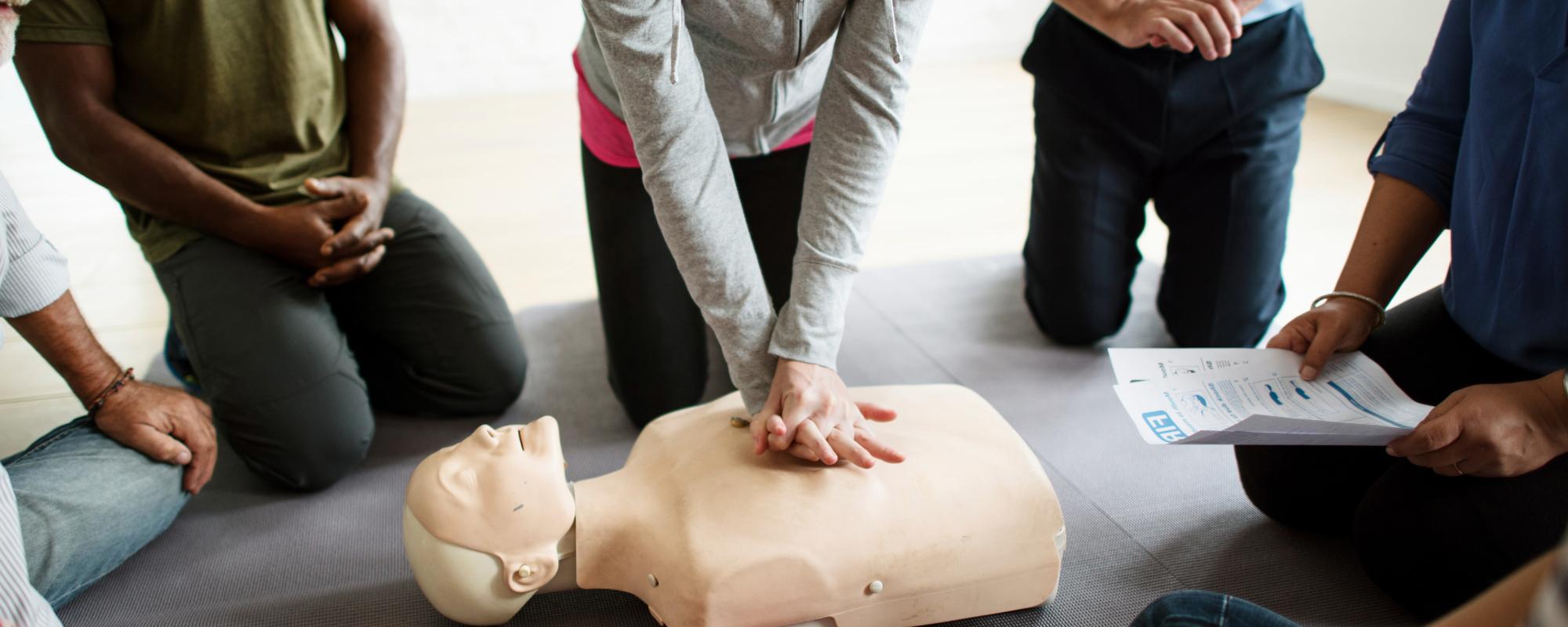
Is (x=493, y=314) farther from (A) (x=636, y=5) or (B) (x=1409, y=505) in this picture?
(B) (x=1409, y=505)

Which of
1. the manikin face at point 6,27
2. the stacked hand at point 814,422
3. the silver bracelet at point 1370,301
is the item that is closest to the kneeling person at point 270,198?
the manikin face at point 6,27

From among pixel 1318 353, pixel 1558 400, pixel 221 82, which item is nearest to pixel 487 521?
pixel 221 82

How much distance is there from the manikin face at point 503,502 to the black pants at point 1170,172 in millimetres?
1115

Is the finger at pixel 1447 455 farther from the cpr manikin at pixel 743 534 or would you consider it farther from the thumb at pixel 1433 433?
the cpr manikin at pixel 743 534

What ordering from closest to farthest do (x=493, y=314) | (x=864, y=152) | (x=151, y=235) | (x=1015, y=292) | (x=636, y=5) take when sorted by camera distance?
(x=636, y=5), (x=864, y=152), (x=151, y=235), (x=493, y=314), (x=1015, y=292)

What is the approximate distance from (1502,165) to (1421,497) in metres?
0.37

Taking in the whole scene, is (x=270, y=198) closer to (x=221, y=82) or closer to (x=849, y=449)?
(x=221, y=82)

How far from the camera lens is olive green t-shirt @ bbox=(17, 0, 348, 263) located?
1399 mm

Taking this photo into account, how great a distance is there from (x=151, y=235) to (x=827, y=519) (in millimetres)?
1180

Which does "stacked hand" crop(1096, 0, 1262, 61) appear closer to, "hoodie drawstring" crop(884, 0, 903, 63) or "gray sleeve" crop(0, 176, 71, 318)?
"hoodie drawstring" crop(884, 0, 903, 63)

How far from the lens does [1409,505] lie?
1.10 meters

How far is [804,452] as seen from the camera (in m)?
1.09

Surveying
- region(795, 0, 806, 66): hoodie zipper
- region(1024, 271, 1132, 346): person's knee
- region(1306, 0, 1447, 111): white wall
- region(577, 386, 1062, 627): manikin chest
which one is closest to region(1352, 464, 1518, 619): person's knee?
region(577, 386, 1062, 627): manikin chest

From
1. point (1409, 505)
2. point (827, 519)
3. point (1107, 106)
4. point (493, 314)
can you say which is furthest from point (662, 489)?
point (1107, 106)
